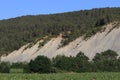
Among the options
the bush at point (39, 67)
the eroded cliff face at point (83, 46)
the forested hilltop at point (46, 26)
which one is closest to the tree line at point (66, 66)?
the bush at point (39, 67)

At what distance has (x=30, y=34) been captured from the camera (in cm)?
17600

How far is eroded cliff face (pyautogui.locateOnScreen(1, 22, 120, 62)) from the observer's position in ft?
382

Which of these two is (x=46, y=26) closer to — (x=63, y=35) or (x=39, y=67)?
(x=63, y=35)

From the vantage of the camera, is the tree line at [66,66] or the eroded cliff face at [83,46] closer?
the tree line at [66,66]

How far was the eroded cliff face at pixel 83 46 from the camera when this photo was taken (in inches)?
4584

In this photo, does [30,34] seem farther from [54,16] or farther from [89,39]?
[89,39]

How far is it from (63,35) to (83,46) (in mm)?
22349

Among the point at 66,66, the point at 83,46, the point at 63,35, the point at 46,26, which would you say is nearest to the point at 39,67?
the point at 66,66

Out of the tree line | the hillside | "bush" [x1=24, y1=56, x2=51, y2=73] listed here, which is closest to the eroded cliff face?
the hillside


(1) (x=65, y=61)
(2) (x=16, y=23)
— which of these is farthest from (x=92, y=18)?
(1) (x=65, y=61)

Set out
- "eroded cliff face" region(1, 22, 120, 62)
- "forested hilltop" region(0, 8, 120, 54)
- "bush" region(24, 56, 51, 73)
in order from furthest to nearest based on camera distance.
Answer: "forested hilltop" region(0, 8, 120, 54), "eroded cliff face" region(1, 22, 120, 62), "bush" region(24, 56, 51, 73)

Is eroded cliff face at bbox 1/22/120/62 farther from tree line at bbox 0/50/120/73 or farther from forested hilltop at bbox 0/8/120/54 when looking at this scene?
tree line at bbox 0/50/120/73

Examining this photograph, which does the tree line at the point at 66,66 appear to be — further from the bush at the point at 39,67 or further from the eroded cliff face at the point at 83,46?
the eroded cliff face at the point at 83,46

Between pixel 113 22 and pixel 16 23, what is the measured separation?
7700cm
